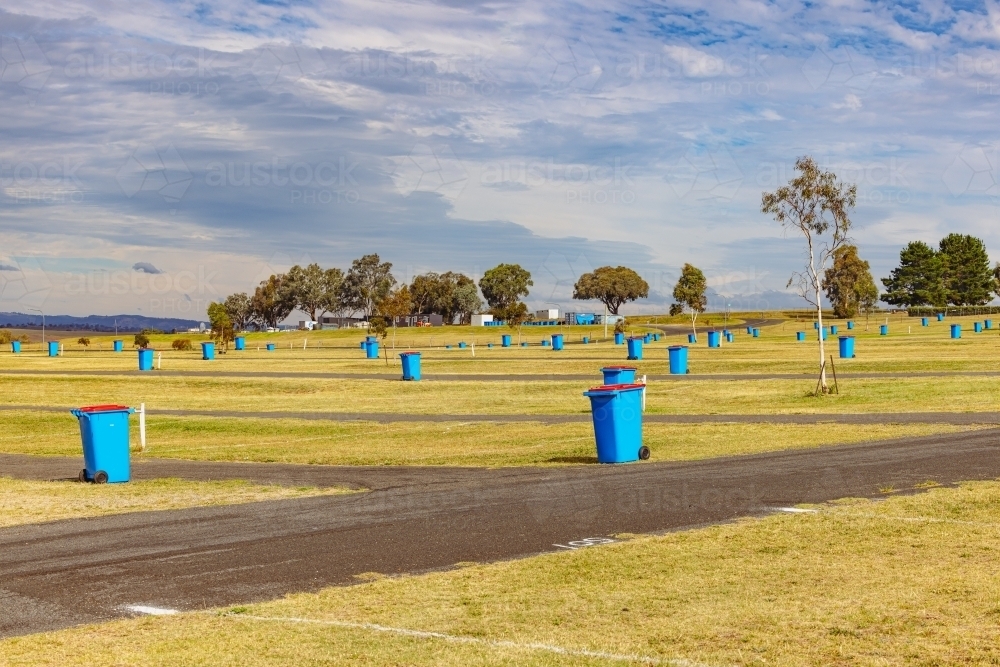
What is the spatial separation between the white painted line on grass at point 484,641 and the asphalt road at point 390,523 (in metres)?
0.99

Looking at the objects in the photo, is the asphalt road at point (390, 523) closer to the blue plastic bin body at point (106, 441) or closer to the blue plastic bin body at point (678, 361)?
the blue plastic bin body at point (106, 441)

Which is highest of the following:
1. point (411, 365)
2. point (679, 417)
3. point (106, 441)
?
point (411, 365)

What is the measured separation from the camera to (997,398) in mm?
31031

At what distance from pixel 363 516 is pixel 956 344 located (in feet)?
198

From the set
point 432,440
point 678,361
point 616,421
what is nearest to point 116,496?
point 616,421

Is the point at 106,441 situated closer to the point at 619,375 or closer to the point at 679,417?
the point at 619,375

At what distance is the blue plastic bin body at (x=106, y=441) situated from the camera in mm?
18656

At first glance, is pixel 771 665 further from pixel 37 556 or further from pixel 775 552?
pixel 37 556

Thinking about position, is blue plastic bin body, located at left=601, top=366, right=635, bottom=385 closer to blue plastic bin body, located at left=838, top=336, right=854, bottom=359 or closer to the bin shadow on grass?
the bin shadow on grass

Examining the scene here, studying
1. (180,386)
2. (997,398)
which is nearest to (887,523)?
(997,398)

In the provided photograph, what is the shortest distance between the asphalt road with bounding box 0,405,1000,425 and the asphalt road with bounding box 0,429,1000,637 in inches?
254

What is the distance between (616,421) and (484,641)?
11.6 meters

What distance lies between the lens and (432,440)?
25828mm

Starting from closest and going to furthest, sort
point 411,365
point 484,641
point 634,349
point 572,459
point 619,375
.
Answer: point 484,641, point 572,459, point 619,375, point 411,365, point 634,349
